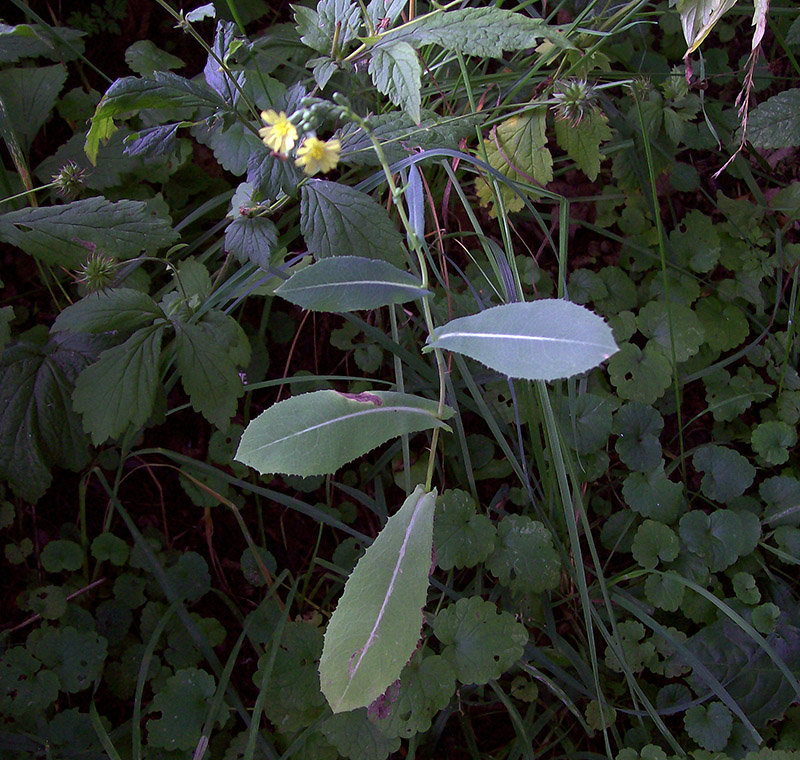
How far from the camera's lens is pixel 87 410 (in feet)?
4.26

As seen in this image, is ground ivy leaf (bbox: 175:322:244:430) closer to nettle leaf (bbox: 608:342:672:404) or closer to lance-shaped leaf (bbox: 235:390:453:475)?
lance-shaped leaf (bbox: 235:390:453:475)

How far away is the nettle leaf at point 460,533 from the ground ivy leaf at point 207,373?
53 cm

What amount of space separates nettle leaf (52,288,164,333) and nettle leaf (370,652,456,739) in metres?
0.94

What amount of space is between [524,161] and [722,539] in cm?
107

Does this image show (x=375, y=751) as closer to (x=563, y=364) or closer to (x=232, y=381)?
(x=232, y=381)

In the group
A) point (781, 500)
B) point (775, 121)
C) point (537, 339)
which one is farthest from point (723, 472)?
point (537, 339)

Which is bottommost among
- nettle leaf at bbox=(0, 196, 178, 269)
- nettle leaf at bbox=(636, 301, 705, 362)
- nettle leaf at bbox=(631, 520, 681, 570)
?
nettle leaf at bbox=(631, 520, 681, 570)

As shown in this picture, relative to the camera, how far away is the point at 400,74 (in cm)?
106

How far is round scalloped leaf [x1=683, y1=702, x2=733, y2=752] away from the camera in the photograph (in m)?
1.43

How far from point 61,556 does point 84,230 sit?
0.81 meters

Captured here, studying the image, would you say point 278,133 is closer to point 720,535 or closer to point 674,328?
point 674,328

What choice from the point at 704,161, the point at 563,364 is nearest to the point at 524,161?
the point at 704,161

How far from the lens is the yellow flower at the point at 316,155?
893 mm

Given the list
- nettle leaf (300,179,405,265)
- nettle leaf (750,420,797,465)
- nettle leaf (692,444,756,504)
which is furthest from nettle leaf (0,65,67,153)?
nettle leaf (750,420,797,465)
